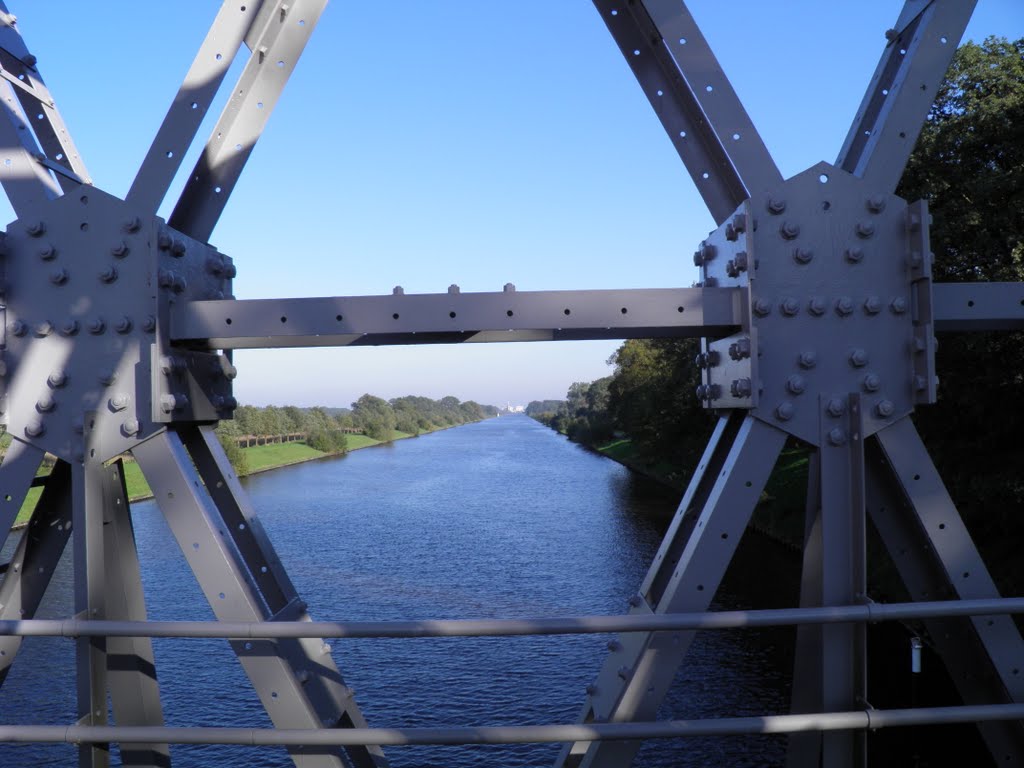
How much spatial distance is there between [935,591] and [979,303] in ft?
3.61

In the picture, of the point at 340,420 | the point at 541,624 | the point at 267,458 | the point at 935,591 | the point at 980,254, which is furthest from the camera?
the point at 340,420

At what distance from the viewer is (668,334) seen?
2875 millimetres

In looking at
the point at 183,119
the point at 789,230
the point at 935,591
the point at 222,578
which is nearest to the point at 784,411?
the point at 789,230

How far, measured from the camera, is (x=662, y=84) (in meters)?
3.12

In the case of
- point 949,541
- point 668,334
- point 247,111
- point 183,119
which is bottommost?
point 949,541

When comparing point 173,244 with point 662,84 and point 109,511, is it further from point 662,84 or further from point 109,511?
point 662,84

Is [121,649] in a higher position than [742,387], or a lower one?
lower

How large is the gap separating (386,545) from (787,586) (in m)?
15.0

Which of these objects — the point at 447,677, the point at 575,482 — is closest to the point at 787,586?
the point at 447,677

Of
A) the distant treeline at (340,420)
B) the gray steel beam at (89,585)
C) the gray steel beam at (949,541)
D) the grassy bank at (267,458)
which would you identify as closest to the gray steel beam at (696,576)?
the gray steel beam at (949,541)

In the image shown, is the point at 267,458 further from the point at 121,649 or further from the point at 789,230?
the point at 789,230

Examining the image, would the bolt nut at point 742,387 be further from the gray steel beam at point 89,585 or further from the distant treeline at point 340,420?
the distant treeline at point 340,420

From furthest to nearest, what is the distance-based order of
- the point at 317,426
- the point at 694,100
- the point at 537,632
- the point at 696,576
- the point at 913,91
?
the point at 317,426 → the point at 694,100 → the point at 913,91 → the point at 696,576 → the point at 537,632

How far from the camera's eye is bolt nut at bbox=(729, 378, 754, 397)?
2627mm
